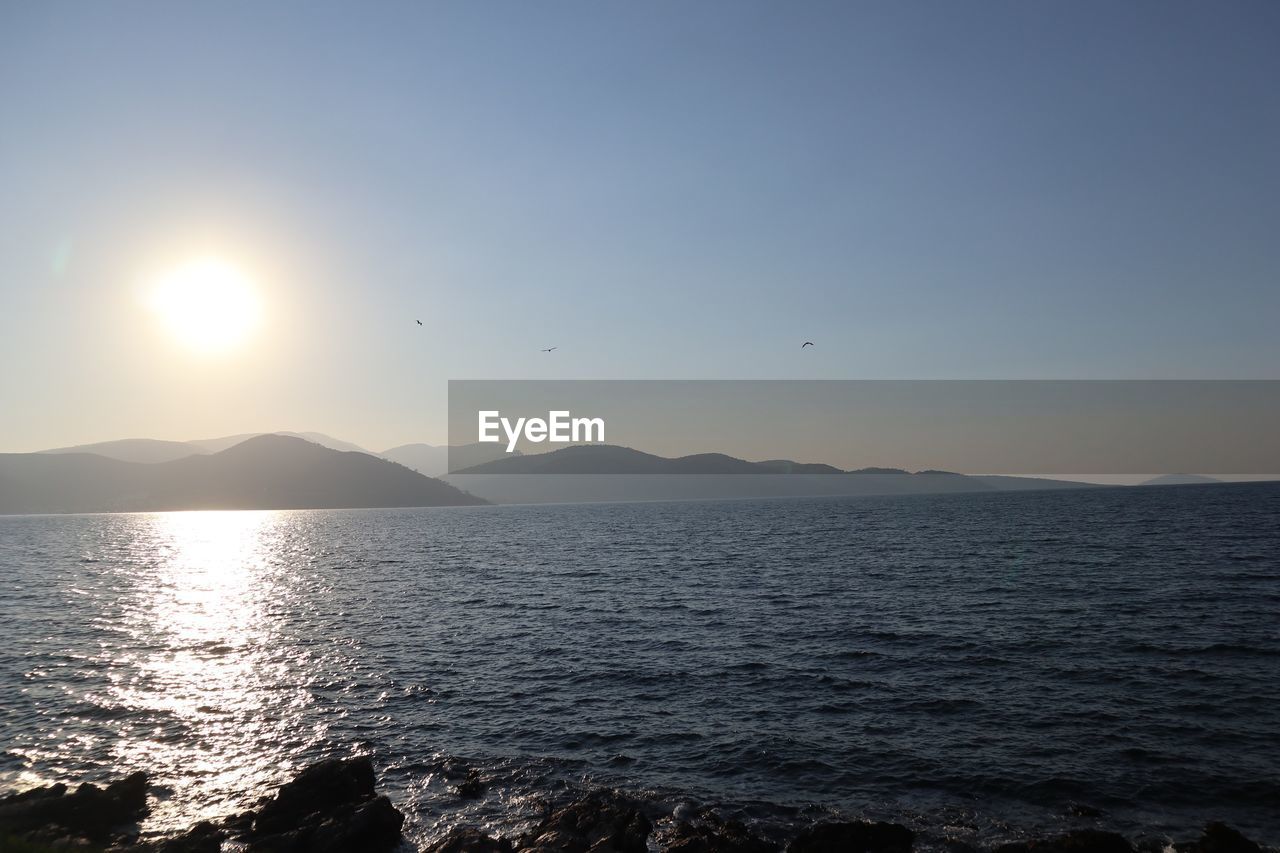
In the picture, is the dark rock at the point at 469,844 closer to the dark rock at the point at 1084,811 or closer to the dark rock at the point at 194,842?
the dark rock at the point at 194,842

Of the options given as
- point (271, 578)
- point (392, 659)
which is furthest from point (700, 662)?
point (271, 578)

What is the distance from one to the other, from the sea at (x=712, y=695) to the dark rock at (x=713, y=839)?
151 cm

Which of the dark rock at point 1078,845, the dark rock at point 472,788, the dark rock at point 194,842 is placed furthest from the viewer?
the dark rock at point 472,788

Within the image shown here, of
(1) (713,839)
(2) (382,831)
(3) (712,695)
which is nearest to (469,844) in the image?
(2) (382,831)

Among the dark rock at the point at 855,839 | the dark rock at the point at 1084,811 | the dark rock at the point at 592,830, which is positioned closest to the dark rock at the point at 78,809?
the dark rock at the point at 592,830

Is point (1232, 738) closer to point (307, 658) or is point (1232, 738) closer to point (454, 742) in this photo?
point (454, 742)

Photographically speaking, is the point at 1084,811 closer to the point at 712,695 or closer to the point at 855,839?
the point at 855,839

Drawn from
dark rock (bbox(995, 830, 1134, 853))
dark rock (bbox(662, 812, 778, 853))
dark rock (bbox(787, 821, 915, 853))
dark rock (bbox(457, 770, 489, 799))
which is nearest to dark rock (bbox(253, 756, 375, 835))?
dark rock (bbox(457, 770, 489, 799))

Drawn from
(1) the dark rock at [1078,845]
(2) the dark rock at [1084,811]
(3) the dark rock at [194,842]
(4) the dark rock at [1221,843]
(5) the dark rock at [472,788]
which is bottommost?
(5) the dark rock at [472,788]

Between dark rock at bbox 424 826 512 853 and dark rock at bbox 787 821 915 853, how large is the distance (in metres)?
8.79

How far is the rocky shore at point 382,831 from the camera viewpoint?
2000 centimetres

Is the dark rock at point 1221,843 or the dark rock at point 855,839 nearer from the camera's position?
the dark rock at point 1221,843

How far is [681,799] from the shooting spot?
23812 millimetres

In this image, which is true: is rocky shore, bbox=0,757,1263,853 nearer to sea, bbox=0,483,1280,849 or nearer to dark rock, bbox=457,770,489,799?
sea, bbox=0,483,1280,849
